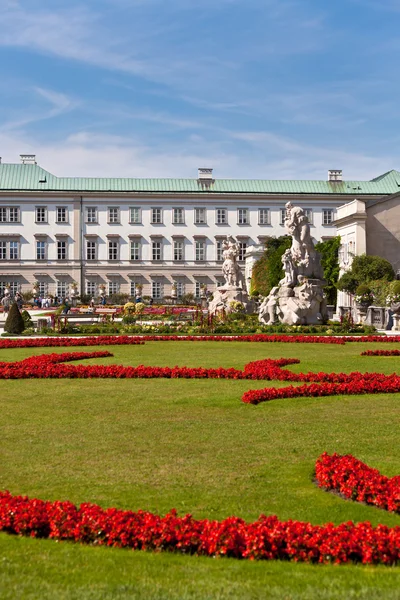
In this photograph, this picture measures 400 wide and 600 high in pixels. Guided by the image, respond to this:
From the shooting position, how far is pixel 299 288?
27.7 meters

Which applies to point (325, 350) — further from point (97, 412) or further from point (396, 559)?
point (396, 559)

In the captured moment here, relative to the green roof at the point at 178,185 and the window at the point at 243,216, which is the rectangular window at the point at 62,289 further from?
the window at the point at 243,216

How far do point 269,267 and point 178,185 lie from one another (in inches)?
743

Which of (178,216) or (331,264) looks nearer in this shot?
(331,264)


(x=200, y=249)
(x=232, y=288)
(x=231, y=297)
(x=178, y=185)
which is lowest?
(x=231, y=297)

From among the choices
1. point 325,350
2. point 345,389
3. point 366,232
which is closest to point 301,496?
point 345,389

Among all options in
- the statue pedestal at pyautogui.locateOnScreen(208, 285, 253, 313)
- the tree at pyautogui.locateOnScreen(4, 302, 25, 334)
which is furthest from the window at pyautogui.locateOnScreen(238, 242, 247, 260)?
the tree at pyautogui.locateOnScreen(4, 302, 25, 334)

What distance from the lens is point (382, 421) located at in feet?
28.5

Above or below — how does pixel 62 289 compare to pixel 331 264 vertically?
below

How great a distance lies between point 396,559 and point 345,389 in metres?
6.45

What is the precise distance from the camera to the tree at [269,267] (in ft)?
180

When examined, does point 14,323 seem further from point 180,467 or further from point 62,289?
point 62,289

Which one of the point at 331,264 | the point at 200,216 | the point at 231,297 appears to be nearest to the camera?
the point at 231,297

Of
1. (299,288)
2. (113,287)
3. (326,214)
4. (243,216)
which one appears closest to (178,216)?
(243,216)
